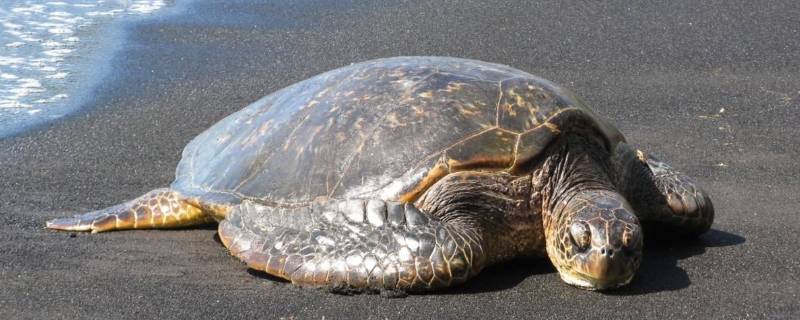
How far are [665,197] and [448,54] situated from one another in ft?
12.1

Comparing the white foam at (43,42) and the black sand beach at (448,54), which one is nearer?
the black sand beach at (448,54)

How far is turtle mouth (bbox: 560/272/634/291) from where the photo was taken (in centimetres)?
409

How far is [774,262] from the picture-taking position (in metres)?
4.46

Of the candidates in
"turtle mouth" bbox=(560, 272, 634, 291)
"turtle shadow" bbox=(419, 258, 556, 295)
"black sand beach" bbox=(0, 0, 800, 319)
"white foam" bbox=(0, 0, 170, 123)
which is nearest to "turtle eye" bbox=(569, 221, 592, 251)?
"turtle mouth" bbox=(560, 272, 634, 291)

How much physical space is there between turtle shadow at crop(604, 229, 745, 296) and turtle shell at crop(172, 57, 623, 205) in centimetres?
56

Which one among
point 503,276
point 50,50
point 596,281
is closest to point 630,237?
point 596,281

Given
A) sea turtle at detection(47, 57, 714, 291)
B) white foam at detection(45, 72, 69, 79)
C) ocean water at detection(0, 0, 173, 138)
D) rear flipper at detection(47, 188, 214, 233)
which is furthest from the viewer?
white foam at detection(45, 72, 69, 79)

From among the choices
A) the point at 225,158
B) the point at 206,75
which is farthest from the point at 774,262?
the point at 206,75

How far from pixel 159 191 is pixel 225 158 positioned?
1.28ft

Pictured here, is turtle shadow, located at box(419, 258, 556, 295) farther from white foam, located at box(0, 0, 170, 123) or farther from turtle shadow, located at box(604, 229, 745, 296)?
white foam, located at box(0, 0, 170, 123)

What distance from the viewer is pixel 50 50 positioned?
358 inches

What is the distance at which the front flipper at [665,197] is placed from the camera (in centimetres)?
475

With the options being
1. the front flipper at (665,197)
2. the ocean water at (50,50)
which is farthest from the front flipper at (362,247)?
the ocean water at (50,50)

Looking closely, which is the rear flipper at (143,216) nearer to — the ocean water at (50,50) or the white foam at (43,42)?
the ocean water at (50,50)
